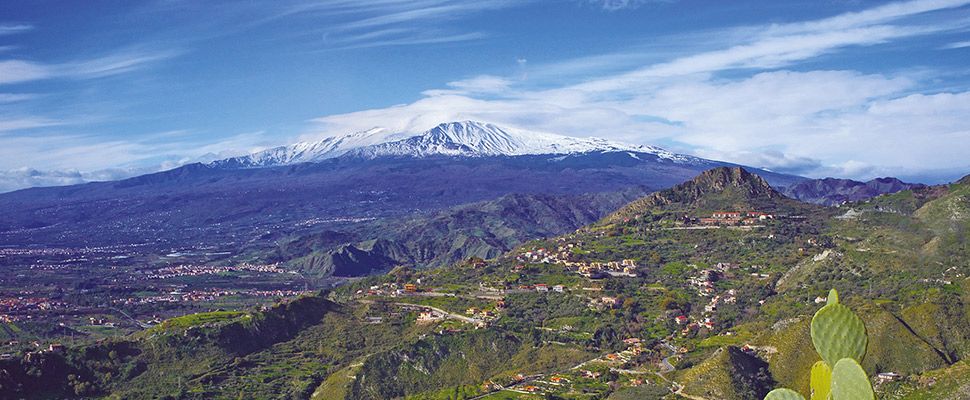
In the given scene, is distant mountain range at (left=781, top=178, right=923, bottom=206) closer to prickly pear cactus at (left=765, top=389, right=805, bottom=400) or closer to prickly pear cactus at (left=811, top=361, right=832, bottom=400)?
prickly pear cactus at (left=811, top=361, right=832, bottom=400)

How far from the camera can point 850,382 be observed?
768 cm

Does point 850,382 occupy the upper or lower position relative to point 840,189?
upper

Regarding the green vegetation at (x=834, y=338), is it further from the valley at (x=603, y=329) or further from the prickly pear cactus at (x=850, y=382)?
the valley at (x=603, y=329)

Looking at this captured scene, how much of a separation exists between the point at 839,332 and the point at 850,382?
83 cm

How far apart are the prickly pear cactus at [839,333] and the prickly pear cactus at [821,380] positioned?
370 millimetres

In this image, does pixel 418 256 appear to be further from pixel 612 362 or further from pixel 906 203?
pixel 612 362

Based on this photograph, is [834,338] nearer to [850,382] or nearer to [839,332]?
[839,332]

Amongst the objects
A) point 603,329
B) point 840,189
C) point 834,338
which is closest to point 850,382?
point 834,338

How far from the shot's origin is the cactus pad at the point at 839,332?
8336 millimetres

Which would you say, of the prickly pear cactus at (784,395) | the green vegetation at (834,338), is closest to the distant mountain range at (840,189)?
the green vegetation at (834,338)

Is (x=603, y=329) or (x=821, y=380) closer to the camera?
(x=821, y=380)

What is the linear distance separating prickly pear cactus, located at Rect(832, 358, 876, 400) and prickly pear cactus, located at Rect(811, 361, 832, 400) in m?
0.85

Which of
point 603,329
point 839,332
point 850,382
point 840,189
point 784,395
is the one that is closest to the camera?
point 850,382

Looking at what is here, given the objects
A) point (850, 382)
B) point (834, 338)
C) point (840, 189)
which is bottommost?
point (840, 189)
